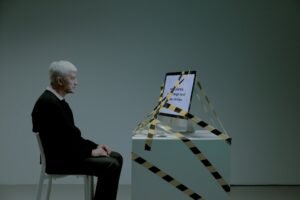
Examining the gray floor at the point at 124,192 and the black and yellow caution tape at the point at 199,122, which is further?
the gray floor at the point at 124,192

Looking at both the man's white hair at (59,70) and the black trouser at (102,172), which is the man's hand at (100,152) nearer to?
the black trouser at (102,172)

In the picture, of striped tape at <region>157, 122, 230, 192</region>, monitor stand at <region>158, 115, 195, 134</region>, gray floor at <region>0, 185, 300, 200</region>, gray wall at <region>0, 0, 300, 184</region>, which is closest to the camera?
striped tape at <region>157, 122, 230, 192</region>

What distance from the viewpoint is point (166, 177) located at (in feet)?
7.41

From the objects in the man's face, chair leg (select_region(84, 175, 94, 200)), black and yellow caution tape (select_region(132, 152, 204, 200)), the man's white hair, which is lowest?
chair leg (select_region(84, 175, 94, 200))

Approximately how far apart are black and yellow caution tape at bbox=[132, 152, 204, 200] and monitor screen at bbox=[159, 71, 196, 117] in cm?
39

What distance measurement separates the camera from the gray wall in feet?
13.3

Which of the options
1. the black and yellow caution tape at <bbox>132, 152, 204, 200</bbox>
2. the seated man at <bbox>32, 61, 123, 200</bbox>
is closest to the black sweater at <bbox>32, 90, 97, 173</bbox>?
the seated man at <bbox>32, 61, 123, 200</bbox>

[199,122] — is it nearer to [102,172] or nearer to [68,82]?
[102,172]

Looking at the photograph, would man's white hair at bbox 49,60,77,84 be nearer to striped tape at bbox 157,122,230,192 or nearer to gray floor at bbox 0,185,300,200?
striped tape at bbox 157,122,230,192

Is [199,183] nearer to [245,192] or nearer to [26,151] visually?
[245,192]

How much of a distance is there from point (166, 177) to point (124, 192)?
1729mm

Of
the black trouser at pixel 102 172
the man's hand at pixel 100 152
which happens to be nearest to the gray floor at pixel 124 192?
the man's hand at pixel 100 152

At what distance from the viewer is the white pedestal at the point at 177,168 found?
7.39ft

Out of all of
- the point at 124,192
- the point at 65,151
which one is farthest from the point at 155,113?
the point at 124,192
